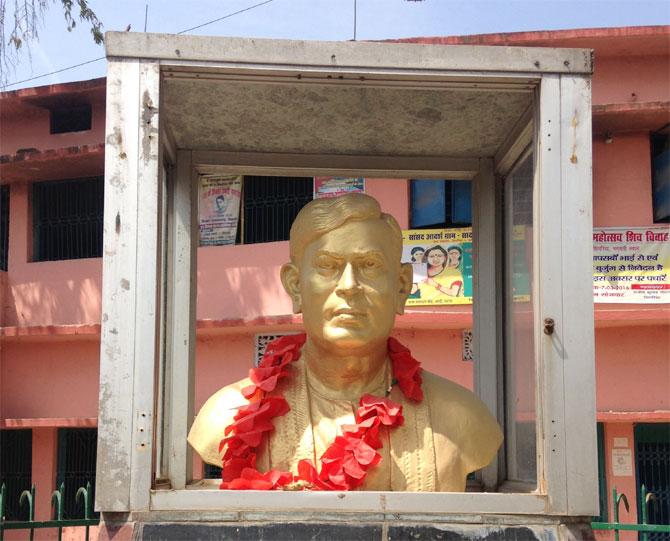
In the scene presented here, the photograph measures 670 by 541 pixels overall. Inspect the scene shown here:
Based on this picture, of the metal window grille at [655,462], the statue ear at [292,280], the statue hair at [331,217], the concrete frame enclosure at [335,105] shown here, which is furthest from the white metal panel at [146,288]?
the metal window grille at [655,462]

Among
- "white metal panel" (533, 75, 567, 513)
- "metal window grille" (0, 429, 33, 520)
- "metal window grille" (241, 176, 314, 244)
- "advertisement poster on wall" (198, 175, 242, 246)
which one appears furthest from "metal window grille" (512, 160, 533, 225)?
"metal window grille" (0, 429, 33, 520)

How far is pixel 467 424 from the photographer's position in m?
3.49

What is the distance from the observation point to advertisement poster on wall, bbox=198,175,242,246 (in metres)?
10.8

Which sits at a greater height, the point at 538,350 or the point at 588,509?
the point at 538,350

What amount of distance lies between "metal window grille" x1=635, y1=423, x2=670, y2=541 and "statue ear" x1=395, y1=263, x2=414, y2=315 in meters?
7.96

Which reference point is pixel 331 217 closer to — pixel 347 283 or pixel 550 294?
pixel 347 283

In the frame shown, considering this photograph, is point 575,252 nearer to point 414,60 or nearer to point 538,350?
point 538,350

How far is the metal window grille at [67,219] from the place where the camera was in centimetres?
1225

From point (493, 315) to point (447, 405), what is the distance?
1.81 ft

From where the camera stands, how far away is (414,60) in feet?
9.37

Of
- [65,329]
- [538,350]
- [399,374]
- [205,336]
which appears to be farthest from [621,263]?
[538,350]

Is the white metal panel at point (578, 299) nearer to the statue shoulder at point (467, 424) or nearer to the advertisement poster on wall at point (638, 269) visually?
the statue shoulder at point (467, 424)

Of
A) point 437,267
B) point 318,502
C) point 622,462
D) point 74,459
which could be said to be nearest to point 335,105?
point 318,502

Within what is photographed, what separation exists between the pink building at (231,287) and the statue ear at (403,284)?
5.78m
